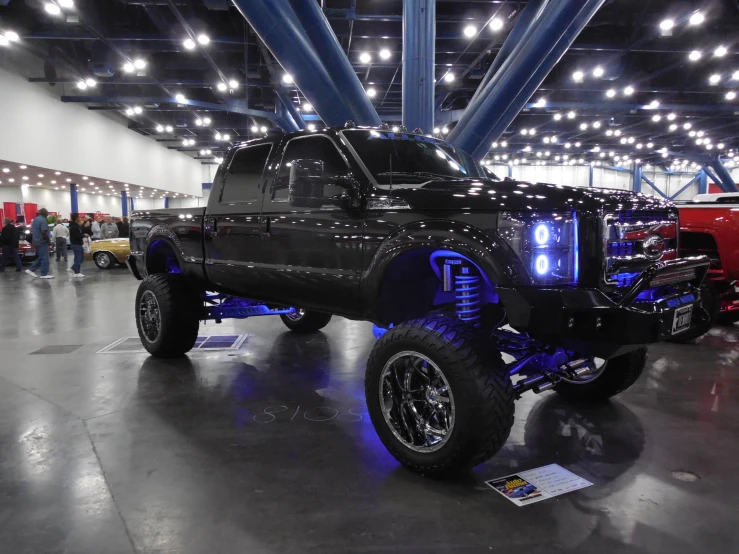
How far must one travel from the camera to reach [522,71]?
9797 mm

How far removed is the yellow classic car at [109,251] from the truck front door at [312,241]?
14.0 m

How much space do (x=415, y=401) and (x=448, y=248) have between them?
95 centimetres

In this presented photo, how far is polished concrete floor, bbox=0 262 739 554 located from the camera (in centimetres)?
235

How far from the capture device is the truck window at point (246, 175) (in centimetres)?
431

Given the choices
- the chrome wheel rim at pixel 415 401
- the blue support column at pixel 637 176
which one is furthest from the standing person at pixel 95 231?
the blue support column at pixel 637 176

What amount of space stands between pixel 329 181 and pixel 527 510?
2.25 m

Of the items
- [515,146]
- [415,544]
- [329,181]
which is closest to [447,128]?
[515,146]

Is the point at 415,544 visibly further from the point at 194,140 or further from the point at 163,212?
the point at 194,140

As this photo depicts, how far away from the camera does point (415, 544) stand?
229cm

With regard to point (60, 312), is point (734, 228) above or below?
above

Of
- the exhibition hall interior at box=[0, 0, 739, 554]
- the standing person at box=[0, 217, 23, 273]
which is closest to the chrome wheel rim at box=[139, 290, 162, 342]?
the exhibition hall interior at box=[0, 0, 739, 554]

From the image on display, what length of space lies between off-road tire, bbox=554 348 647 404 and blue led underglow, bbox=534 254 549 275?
4.81 ft

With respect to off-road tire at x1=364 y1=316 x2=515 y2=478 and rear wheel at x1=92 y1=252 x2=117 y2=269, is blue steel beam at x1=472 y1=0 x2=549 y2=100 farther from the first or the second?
rear wheel at x1=92 y1=252 x2=117 y2=269

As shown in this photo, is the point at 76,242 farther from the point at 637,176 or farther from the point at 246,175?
the point at 637,176
